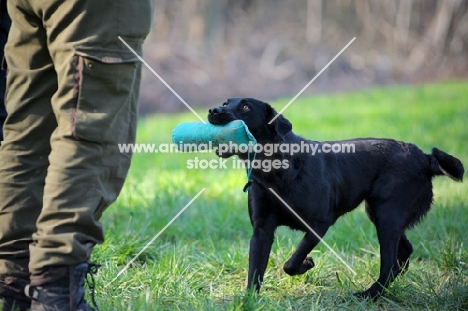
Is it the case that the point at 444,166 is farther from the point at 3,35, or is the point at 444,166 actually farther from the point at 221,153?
the point at 3,35

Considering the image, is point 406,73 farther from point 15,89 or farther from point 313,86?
point 15,89

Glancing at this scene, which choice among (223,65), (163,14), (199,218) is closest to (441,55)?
(223,65)

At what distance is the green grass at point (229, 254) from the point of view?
3.41m

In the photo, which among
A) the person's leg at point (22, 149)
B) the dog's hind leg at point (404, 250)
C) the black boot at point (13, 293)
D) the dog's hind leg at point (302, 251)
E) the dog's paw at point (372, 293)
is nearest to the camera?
the person's leg at point (22, 149)

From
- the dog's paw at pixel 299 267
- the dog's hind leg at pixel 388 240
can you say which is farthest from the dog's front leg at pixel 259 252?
the dog's hind leg at pixel 388 240

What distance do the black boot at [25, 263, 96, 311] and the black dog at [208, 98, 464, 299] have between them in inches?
41.6

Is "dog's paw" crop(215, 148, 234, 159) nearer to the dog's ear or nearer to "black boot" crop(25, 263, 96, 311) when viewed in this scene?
the dog's ear

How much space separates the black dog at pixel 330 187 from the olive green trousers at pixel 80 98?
0.96 meters

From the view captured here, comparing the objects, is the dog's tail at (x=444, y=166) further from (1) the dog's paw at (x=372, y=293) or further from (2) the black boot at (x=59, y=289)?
(2) the black boot at (x=59, y=289)

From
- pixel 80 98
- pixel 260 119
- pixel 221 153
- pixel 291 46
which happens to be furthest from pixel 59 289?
pixel 291 46

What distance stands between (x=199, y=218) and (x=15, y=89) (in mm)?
2598

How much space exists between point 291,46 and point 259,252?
1534 cm

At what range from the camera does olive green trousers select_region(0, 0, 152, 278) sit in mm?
2643

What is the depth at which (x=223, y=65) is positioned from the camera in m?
16.7
